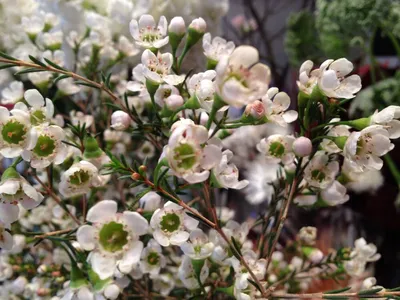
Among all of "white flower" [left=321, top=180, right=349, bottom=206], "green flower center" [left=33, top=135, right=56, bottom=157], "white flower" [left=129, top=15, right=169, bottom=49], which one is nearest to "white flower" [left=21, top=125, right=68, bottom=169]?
"green flower center" [left=33, top=135, right=56, bottom=157]

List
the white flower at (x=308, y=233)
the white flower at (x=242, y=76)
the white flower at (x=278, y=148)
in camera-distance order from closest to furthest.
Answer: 1. the white flower at (x=242, y=76)
2. the white flower at (x=278, y=148)
3. the white flower at (x=308, y=233)

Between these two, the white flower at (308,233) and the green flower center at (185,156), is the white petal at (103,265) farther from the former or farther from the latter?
the white flower at (308,233)

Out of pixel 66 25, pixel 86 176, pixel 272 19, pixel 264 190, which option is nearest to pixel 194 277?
pixel 86 176

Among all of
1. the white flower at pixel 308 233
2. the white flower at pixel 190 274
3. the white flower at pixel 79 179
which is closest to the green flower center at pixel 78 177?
the white flower at pixel 79 179

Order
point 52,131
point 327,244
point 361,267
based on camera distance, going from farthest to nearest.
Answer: point 327,244 → point 361,267 → point 52,131

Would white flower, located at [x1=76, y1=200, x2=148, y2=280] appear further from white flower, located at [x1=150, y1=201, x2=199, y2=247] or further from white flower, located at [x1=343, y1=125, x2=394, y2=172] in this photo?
white flower, located at [x1=343, y1=125, x2=394, y2=172]

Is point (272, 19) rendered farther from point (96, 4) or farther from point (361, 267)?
point (361, 267)
